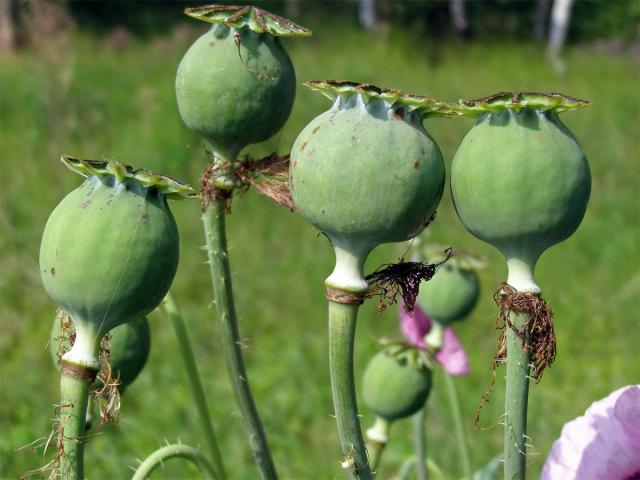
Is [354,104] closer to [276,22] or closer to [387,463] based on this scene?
[276,22]

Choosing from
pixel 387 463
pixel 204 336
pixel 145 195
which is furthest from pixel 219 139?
pixel 204 336

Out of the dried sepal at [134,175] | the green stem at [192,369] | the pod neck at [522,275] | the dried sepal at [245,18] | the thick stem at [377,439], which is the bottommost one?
the thick stem at [377,439]

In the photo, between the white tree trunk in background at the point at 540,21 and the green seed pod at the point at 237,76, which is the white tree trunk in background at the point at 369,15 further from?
the green seed pod at the point at 237,76

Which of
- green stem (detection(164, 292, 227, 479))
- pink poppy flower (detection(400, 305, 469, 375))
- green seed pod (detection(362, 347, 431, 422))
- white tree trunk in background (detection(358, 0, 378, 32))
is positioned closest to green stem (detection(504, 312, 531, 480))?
green stem (detection(164, 292, 227, 479))

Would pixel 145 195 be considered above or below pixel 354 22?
above

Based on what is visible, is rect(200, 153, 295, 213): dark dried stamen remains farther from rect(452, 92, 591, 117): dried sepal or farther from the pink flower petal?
the pink flower petal

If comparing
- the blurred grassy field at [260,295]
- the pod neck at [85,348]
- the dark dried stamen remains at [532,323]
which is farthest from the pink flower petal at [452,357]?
the pod neck at [85,348]
